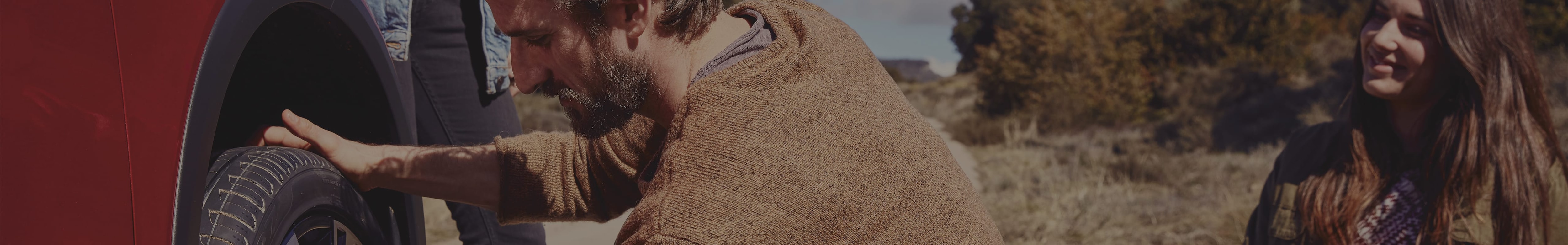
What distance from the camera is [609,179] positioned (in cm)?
208

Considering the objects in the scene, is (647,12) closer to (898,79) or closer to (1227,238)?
(1227,238)

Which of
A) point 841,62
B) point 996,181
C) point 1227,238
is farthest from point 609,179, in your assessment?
point 996,181

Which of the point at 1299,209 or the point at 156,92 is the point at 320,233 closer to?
the point at 156,92

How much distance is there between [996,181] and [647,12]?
6.89 meters

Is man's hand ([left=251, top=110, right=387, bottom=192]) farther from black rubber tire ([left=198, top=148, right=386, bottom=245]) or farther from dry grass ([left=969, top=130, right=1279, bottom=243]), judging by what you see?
dry grass ([left=969, top=130, right=1279, bottom=243])

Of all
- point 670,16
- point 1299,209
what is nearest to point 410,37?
point 670,16

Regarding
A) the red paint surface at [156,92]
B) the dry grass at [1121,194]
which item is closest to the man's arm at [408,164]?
the red paint surface at [156,92]

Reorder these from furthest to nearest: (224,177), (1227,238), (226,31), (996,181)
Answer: (996,181) < (1227,238) < (224,177) < (226,31)

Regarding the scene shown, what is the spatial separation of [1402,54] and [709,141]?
5.63 ft

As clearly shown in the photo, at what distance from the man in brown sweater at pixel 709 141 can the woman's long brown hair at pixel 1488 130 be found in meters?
1.13

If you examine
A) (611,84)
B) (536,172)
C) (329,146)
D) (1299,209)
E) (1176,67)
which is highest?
(611,84)

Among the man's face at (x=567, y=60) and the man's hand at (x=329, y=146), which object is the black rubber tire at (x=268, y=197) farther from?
the man's face at (x=567, y=60)

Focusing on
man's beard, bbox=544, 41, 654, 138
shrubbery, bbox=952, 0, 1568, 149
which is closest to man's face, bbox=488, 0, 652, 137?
man's beard, bbox=544, 41, 654, 138

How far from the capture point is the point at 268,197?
1.35m
